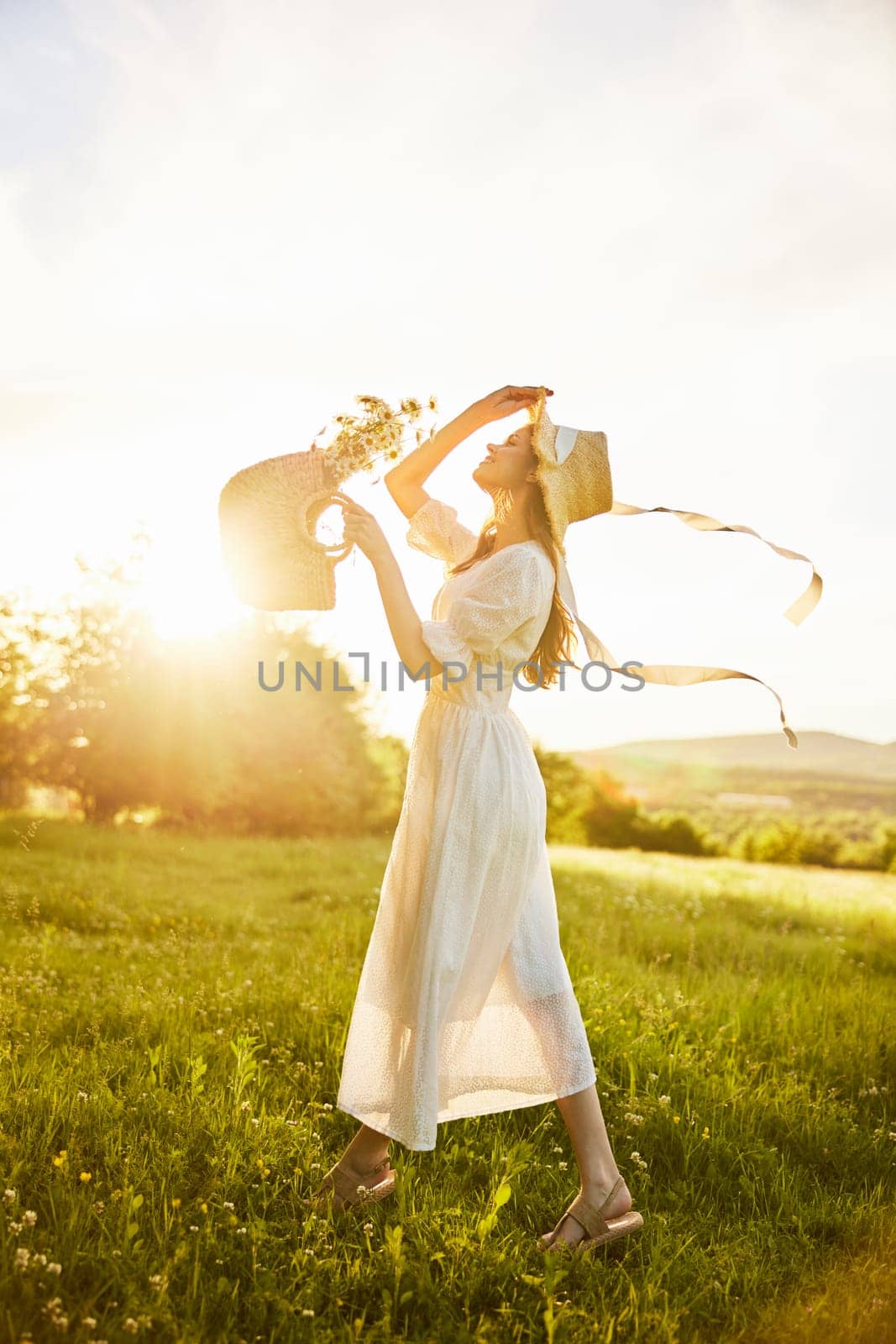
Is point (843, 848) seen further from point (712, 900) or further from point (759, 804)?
point (712, 900)

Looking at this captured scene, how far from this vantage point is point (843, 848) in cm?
2630

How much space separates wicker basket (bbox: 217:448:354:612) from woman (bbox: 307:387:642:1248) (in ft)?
0.68

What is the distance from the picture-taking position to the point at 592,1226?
295cm

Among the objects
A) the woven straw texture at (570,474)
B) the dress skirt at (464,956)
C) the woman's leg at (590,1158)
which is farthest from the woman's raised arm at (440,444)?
the woman's leg at (590,1158)

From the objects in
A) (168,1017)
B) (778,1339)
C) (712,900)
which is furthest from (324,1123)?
(712,900)

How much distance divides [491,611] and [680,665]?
0.83 meters

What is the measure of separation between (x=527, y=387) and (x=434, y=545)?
2.48 feet

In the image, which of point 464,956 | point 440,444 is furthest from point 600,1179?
point 440,444

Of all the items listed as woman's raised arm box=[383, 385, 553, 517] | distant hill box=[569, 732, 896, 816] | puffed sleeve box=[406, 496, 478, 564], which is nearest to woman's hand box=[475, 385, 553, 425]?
woman's raised arm box=[383, 385, 553, 517]

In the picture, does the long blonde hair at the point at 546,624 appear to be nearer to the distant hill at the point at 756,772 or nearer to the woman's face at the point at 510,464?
the woman's face at the point at 510,464

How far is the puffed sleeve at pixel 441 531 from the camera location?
385 cm

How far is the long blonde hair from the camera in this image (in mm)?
3393

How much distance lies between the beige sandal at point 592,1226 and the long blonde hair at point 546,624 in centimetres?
175

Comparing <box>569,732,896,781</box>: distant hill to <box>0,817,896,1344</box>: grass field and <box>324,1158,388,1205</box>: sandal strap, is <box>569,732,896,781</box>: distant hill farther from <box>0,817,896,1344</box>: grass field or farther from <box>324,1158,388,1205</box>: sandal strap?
<box>324,1158,388,1205</box>: sandal strap
